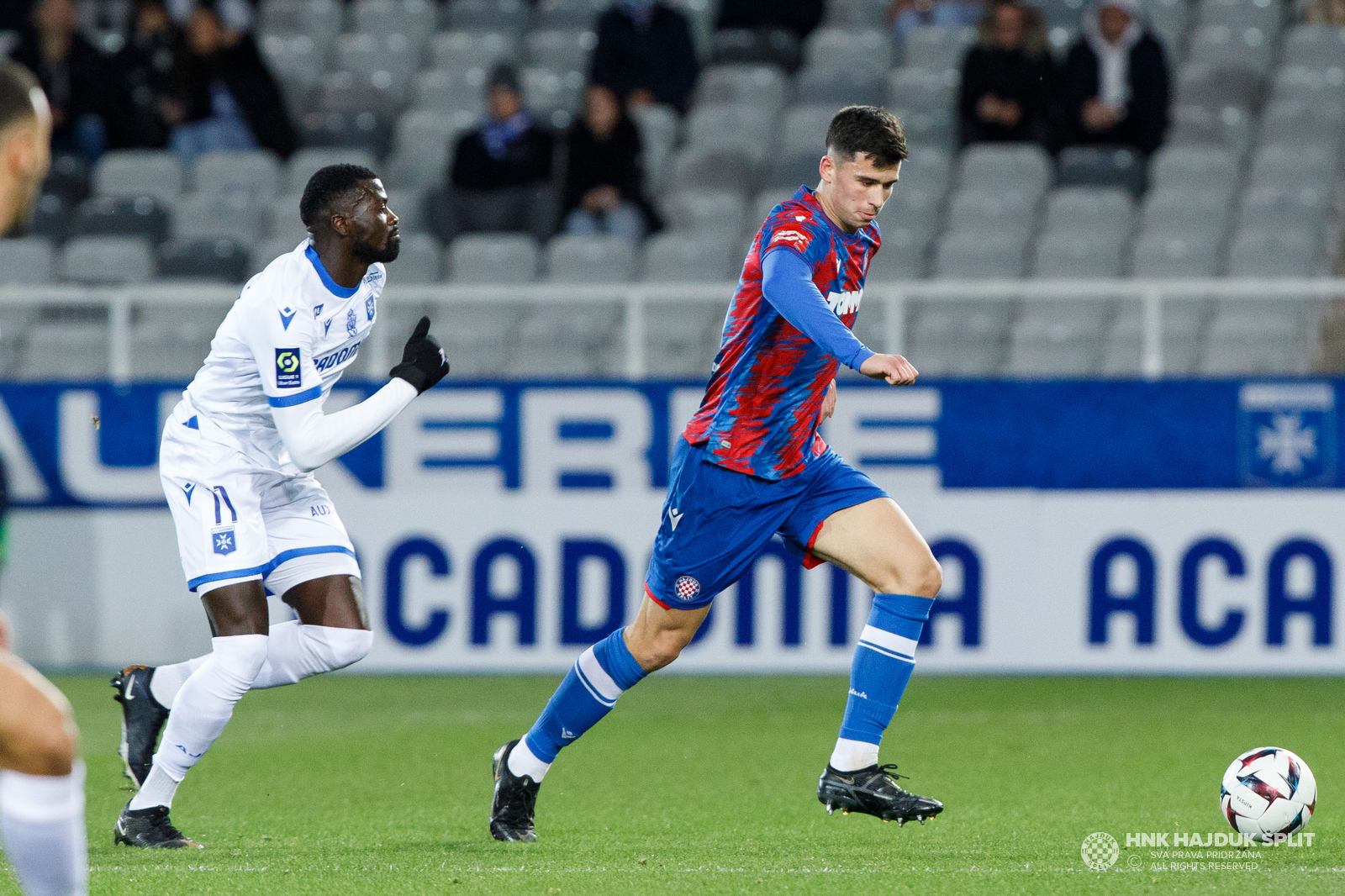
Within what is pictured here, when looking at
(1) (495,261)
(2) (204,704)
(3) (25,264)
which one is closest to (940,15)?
(1) (495,261)

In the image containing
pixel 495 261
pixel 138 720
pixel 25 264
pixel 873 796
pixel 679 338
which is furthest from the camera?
pixel 25 264

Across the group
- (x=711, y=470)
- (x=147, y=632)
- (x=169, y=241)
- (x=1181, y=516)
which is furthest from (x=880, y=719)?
(x=169, y=241)

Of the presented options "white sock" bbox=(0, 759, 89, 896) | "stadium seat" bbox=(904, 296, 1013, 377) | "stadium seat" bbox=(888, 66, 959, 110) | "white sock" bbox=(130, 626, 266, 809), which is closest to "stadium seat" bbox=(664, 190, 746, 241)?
"stadium seat" bbox=(888, 66, 959, 110)

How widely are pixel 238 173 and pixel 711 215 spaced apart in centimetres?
377

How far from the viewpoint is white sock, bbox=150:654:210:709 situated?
6309mm

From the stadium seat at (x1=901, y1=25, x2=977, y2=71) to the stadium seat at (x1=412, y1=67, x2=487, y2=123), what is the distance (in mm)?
3508

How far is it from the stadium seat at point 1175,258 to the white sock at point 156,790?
7.95 metres

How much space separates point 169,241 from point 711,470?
8526 mm

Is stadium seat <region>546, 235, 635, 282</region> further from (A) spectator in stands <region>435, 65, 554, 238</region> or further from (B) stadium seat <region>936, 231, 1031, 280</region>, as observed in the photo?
(B) stadium seat <region>936, 231, 1031, 280</region>

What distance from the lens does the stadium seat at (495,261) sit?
12.6 m

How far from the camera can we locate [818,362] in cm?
588

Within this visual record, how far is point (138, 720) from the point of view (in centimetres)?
632

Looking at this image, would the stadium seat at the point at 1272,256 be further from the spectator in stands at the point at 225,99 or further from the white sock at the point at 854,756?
the spectator in stands at the point at 225,99

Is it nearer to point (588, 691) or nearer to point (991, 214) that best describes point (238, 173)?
point (991, 214)
